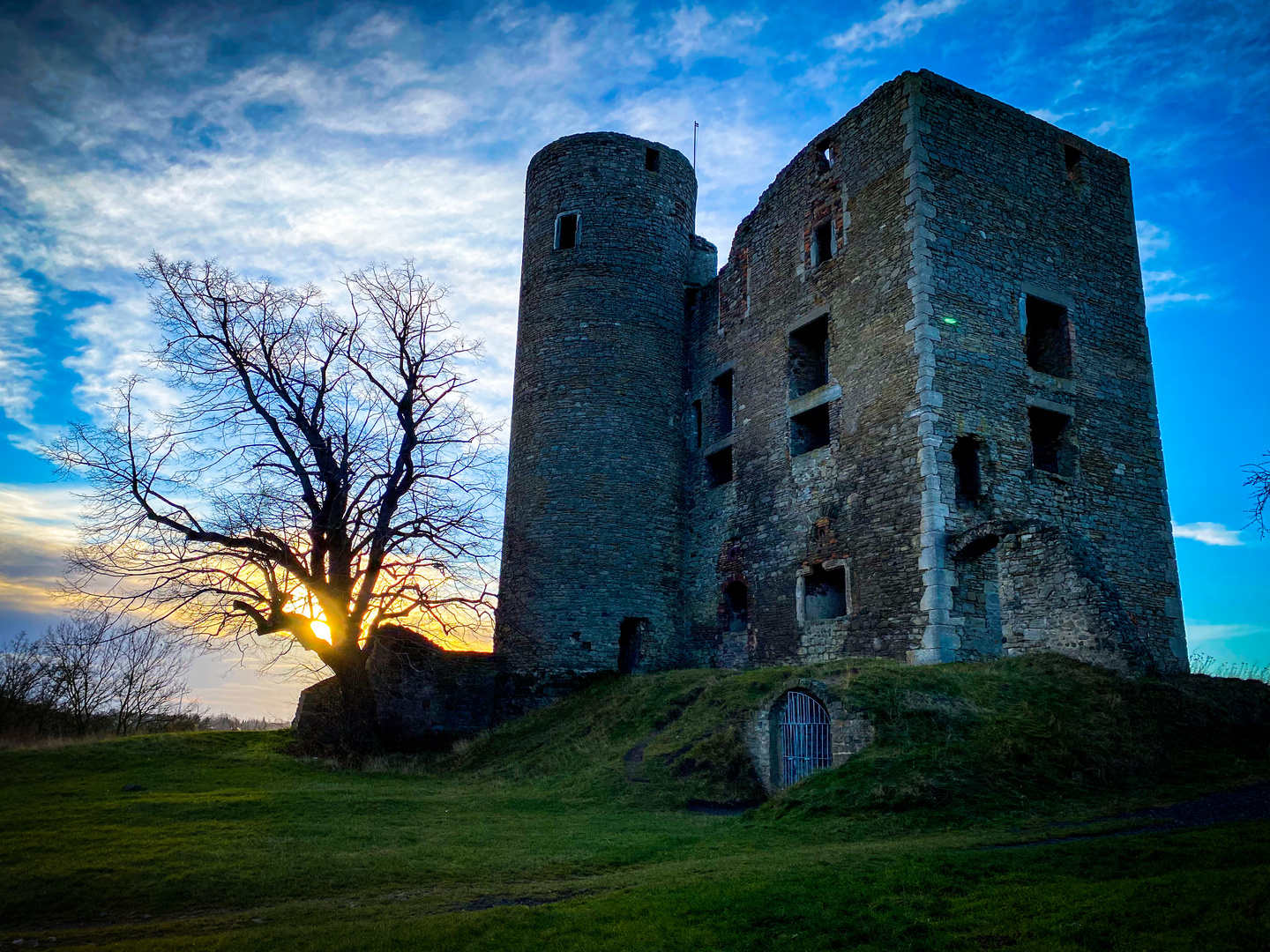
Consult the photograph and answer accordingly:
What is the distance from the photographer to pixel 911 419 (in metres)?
15.5

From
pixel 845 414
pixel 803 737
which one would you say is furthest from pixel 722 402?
pixel 803 737

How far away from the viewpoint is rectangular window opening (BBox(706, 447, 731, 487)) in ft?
73.6

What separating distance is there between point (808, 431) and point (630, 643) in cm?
692

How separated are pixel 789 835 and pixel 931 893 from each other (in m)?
2.92

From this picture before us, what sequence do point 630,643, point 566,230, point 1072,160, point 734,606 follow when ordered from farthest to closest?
point 566,230
point 630,643
point 734,606
point 1072,160

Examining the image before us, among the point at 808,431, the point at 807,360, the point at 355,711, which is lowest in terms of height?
the point at 355,711

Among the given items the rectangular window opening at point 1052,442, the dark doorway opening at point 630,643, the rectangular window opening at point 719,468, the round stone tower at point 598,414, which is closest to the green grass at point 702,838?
the rectangular window opening at point 1052,442

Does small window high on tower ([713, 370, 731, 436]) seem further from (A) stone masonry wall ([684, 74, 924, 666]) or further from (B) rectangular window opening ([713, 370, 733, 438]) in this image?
(A) stone masonry wall ([684, 74, 924, 666])

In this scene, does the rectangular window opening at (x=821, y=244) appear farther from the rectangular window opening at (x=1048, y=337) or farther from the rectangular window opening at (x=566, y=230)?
the rectangular window opening at (x=566, y=230)

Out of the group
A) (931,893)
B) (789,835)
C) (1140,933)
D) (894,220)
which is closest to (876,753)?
(789,835)

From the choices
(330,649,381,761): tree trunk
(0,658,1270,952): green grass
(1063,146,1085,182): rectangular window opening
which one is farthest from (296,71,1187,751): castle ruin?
(0,658,1270,952): green grass

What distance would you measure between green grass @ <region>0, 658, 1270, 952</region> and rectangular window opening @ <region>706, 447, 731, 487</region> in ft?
24.6

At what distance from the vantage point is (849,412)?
56.5 feet

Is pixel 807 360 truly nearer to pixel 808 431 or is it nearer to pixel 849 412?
pixel 808 431
